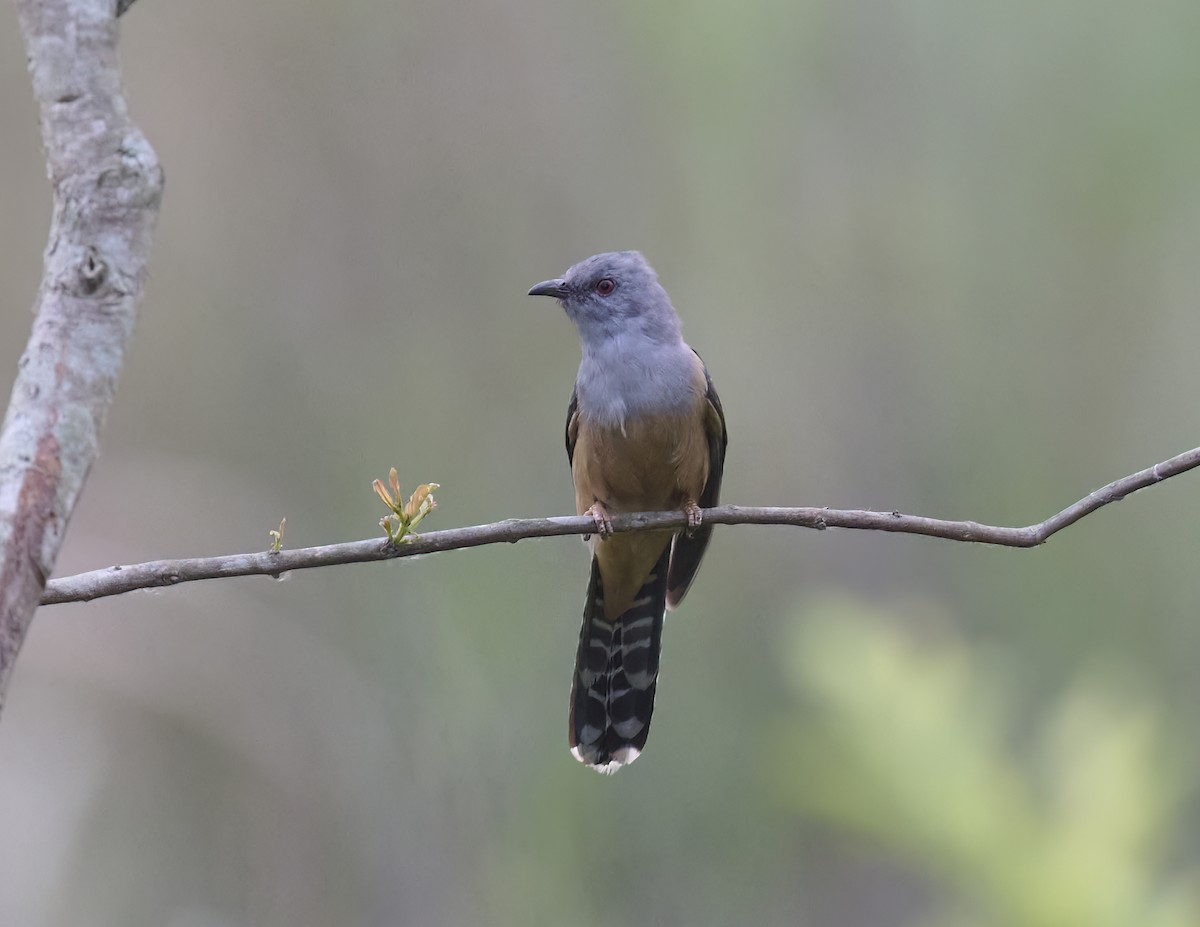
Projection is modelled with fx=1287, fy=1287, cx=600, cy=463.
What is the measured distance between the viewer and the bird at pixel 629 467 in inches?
181

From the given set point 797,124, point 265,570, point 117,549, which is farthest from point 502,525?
point 797,124

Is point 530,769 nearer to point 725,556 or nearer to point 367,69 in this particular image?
point 725,556

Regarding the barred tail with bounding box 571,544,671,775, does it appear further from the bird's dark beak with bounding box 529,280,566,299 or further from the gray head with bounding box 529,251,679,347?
the bird's dark beak with bounding box 529,280,566,299

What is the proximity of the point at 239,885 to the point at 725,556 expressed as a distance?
3.81 meters

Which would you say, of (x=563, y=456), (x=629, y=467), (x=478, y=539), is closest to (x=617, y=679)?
(x=629, y=467)

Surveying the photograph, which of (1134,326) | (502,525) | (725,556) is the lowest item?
(502,525)

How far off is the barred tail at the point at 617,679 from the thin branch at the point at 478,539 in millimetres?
1976

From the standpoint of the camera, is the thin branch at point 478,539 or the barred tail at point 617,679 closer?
the thin branch at point 478,539

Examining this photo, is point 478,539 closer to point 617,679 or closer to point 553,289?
point 553,289

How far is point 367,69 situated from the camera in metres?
9.06

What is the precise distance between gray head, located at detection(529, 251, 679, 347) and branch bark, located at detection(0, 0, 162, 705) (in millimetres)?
2756

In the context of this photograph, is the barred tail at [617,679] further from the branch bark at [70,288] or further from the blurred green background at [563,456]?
the branch bark at [70,288]

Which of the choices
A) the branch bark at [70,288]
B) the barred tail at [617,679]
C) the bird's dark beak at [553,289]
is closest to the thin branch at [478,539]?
the branch bark at [70,288]

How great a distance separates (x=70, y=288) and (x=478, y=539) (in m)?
1.28
